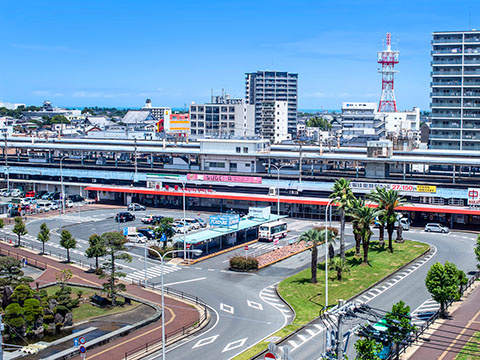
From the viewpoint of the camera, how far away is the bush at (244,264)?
6538 cm

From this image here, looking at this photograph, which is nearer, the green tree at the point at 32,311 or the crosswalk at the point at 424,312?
the green tree at the point at 32,311

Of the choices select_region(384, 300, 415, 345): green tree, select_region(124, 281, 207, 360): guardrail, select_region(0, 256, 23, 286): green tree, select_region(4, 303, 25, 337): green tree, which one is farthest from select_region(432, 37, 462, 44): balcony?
select_region(4, 303, 25, 337): green tree

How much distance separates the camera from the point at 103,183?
382 feet

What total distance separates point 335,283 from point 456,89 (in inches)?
3632

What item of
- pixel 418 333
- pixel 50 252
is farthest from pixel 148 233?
pixel 418 333

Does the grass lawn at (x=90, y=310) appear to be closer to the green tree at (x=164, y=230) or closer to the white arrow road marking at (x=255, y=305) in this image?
the white arrow road marking at (x=255, y=305)

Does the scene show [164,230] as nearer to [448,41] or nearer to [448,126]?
[448,126]

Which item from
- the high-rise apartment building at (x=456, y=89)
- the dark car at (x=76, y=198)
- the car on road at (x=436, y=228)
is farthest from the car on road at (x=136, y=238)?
the high-rise apartment building at (x=456, y=89)

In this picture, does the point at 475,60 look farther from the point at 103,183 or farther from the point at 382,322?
the point at 382,322

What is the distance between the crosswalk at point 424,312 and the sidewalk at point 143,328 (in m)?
18.4

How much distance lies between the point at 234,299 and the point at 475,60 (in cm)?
10208

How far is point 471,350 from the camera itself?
41.8 m

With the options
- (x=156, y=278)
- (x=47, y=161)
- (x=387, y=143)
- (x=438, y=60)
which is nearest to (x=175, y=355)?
(x=156, y=278)

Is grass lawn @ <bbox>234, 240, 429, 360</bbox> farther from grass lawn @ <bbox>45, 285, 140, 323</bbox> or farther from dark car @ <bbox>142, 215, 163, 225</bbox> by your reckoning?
dark car @ <bbox>142, 215, 163, 225</bbox>
